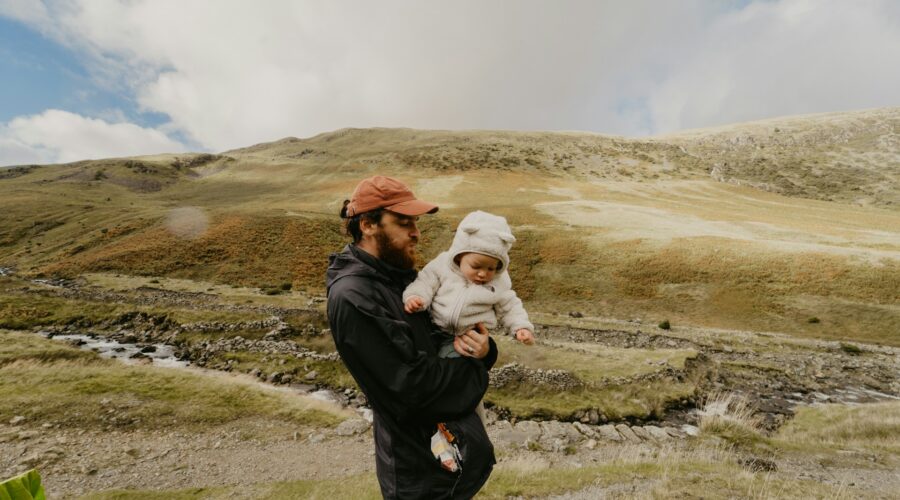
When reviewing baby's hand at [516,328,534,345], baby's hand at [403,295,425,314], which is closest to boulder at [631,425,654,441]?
baby's hand at [516,328,534,345]

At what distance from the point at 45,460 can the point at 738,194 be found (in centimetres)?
13025

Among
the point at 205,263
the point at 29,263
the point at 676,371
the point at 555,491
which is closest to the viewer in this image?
the point at 555,491

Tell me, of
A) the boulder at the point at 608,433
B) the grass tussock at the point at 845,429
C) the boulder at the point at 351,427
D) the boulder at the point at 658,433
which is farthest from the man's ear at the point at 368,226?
the grass tussock at the point at 845,429

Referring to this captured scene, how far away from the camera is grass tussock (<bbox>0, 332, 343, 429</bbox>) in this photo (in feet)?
48.9

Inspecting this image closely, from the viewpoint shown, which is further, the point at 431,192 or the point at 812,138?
the point at 812,138

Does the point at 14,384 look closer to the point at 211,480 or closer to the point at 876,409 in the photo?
the point at 211,480

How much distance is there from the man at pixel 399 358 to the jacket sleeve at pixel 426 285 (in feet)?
0.36

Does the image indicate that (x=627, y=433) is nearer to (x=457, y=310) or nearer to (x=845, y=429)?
(x=845, y=429)

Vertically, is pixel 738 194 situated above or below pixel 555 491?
above

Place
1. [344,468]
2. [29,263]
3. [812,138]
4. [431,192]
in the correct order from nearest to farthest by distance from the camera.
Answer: [344,468]
[29,263]
[431,192]
[812,138]

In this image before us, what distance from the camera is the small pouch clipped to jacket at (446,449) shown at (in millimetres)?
3459

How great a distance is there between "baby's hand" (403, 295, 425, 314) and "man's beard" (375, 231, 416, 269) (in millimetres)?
350

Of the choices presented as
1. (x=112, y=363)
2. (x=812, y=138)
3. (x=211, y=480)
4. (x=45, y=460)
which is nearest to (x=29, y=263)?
(x=112, y=363)

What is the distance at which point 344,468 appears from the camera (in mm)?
12195
